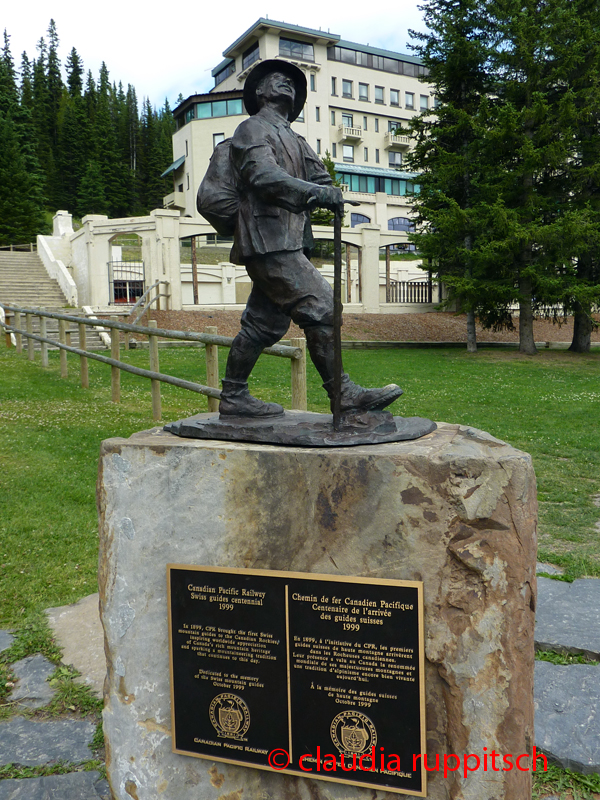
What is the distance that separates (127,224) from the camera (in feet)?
86.6

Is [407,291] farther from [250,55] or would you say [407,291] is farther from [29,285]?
[250,55]

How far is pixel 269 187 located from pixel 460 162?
19631 mm

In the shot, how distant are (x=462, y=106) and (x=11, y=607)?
22.0 m

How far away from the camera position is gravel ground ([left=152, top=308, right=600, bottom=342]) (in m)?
23.3

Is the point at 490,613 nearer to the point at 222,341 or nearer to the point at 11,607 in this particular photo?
the point at 11,607

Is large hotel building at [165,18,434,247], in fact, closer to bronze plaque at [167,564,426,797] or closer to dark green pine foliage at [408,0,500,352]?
dark green pine foliage at [408,0,500,352]

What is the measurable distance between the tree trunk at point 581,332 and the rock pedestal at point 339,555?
1959 centimetres

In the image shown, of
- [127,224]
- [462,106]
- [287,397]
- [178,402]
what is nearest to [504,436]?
[287,397]

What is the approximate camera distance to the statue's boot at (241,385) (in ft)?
10.6

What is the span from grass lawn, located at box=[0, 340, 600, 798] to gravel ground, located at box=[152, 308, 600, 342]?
240 inches

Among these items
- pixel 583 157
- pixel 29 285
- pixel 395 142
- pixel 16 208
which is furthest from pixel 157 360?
pixel 395 142

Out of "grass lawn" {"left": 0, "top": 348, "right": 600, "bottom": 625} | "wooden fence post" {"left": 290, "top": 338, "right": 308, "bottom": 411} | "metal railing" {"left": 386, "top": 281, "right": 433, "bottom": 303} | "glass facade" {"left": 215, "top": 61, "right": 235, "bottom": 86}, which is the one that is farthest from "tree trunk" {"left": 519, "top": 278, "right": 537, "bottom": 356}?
"glass facade" {"left": 215, "top": 61, "right": 235, "bottom": 86}

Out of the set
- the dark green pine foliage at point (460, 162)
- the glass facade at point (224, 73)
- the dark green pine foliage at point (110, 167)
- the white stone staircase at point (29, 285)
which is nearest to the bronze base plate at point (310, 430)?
the dark green pine foliage at point (460, 162)

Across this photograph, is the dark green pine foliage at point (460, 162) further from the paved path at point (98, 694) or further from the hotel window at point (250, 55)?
the hotel window at point (250, 55)
